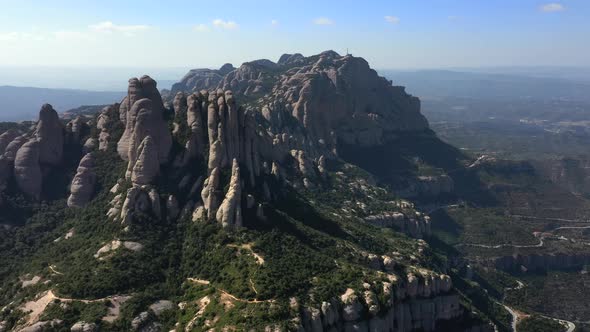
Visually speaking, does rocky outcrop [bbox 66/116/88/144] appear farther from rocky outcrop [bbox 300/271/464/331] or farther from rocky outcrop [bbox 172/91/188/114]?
rocky outcrop [bbox 300/271/464/331]

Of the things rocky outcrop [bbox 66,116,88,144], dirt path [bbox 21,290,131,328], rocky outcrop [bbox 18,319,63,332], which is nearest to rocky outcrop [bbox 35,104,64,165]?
rocky outcrop [bbox 66,116,88,144]

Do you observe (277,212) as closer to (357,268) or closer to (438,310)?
(357,268)

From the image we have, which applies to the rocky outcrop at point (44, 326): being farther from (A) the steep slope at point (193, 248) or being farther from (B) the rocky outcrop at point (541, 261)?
(B) the rocky outcrop at point (541, 261)

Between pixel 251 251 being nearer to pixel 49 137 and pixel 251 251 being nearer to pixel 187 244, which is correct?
pixel 187 244

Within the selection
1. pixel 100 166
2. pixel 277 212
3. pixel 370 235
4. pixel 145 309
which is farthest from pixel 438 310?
pixel 100 166

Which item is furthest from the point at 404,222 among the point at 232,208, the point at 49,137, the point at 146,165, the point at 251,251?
the point at 49,137

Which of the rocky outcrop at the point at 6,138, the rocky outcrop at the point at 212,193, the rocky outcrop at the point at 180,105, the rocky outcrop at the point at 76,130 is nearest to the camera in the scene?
the rocky outcrop at the point at 212,193

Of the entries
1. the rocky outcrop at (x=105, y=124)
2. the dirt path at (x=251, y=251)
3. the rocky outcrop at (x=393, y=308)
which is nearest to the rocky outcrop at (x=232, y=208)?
the dirt path at (x=251, y=251)
